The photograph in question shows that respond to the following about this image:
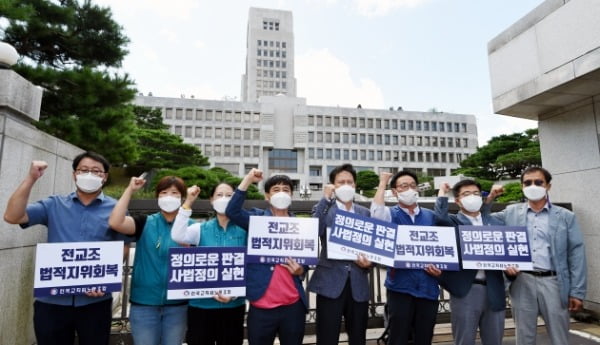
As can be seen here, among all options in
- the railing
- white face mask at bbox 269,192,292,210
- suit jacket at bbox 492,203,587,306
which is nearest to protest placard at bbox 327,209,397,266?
white face mask at bbox 269,192,292,210

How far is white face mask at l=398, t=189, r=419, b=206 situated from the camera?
3.29m

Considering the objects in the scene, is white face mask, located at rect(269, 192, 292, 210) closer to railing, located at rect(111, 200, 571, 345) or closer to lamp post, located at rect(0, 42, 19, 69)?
railing, located at rect(111, 200, 571, 345)

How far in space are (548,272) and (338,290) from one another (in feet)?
7.31

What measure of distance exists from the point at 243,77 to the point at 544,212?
104m

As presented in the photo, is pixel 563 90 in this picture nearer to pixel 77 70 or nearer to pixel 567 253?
pixel 567 253

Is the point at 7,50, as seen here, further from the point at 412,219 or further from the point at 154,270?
the point at 412,219

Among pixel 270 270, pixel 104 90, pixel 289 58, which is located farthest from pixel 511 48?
pixel 289 58

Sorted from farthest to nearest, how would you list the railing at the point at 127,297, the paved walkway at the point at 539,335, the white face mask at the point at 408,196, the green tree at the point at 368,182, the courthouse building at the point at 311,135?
the courthouse building at the point at 311,135
the green tree at the point at 368,182
the paved walkway at the point at 539,335
the railing at the point at 127,297
the white face mask at the point at 408,196

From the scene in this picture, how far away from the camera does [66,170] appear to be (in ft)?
12.8

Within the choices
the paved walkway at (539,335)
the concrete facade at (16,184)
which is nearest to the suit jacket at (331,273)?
the paved walkway at (539,335)

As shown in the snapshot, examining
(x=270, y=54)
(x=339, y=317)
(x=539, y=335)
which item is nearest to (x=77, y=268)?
(x=339, y=317)

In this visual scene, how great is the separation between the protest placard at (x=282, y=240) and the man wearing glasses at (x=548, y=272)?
199cm

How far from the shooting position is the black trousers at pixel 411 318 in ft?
9.82

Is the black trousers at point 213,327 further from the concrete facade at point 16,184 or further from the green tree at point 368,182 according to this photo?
the green tree at point 368,182
